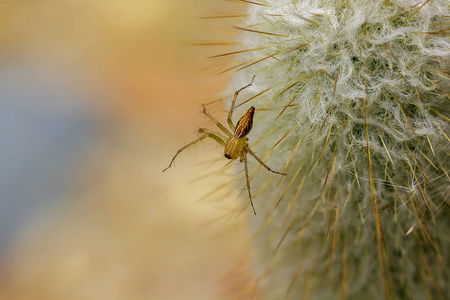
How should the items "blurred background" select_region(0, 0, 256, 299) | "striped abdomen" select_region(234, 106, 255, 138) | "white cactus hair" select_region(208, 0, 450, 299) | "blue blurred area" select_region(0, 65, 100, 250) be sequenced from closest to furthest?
1. "white cactus hair" select_region(208, 0, 450, 299)
2. "striped abdomen" select_region(234, 106, 255, 138)
3. "blurred background" select_region(0, 0, 256, 299)
4. "blue blurred area" select_region(0, 65, 100, 250)

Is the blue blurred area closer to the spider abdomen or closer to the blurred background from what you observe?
the blurred background

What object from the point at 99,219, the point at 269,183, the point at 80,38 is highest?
the point at 80,38

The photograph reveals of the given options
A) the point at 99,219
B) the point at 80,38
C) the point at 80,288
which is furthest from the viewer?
the point at 80,38

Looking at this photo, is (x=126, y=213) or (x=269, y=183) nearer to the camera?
(x=269, y=183)

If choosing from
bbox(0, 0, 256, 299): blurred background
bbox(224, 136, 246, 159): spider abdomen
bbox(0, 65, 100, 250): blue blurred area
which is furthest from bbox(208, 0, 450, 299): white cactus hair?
bbox(0, 65, 100, 250): blue blurred area

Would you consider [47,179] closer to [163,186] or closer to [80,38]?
[163,186]

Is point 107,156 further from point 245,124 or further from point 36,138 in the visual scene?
point 245,124

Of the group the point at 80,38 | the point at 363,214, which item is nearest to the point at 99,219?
the point at 80,38

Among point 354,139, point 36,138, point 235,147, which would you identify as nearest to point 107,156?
point 36,138
